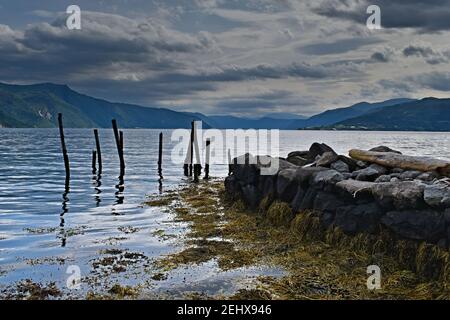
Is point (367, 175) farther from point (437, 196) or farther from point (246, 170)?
point (246, 170)

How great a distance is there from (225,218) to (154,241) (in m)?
4.27

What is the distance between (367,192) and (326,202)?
155 centimetres

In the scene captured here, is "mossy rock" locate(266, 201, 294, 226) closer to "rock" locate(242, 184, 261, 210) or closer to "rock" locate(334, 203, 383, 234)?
"rock" locate(242, 184, 261, 210)

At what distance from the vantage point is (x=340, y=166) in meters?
16.2

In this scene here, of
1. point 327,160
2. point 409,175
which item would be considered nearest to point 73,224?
point 327,160

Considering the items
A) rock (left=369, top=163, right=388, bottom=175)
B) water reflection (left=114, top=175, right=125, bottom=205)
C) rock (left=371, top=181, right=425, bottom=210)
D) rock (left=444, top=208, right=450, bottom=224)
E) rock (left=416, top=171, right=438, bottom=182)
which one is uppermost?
rock (left=369, top=163, right=388, bottom=175)

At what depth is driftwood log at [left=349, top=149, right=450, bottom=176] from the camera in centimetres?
1375

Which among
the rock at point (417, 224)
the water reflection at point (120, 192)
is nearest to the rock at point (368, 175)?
the rock at point (417, 224)

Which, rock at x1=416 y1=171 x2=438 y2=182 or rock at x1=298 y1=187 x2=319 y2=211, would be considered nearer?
rock at x1=416 y1=171 x2=438 y2=182

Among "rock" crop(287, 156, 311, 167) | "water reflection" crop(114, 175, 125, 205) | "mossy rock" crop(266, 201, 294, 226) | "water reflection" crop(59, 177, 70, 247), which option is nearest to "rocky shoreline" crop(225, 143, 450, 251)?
"mossy rock" crop(266, 201, 294, 226)

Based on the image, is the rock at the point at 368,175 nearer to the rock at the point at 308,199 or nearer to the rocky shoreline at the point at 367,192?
the rocky shoreline at the point at 367,192

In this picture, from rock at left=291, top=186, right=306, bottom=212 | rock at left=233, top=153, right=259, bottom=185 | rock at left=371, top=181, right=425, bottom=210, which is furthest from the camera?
rock at left=233, top=153, right=259, bottom=185
